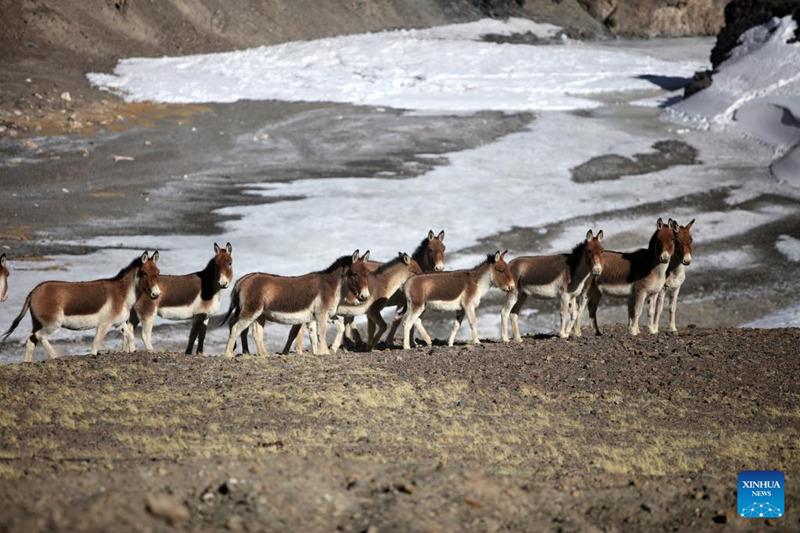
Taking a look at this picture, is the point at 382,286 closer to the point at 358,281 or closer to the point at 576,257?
the point at 358,281

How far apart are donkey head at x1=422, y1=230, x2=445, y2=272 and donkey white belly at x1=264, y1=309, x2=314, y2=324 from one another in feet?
11.3

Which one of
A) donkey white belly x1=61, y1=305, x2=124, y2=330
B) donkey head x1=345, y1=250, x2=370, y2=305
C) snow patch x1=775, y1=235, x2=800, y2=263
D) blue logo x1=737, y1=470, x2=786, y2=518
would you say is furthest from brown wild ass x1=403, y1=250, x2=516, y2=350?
snow patch x1=775, y1=235, x2=800, y2=263

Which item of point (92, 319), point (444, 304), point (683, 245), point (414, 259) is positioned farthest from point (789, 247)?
point (92, 319)

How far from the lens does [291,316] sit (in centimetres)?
1766

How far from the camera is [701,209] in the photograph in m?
34.9

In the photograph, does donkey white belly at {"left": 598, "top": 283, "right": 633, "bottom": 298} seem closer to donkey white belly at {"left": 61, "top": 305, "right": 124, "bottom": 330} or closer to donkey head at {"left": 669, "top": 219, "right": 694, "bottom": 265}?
donkey head at {"left": 669, "top": 219, "right": 694, "bottom": 265}

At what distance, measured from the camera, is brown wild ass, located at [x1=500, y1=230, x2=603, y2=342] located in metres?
19.1

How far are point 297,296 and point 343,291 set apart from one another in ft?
2.99

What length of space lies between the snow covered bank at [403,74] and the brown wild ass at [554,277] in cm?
3471

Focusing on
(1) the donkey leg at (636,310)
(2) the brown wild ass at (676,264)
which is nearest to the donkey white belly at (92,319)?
(1) the donkey leg at (636,310)

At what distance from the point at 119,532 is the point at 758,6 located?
5417 cm

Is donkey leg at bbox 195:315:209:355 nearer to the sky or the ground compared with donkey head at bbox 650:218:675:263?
nearer to the ground

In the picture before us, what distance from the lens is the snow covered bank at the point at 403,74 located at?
5544 cm

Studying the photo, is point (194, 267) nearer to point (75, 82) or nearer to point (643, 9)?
point (75, 82)
